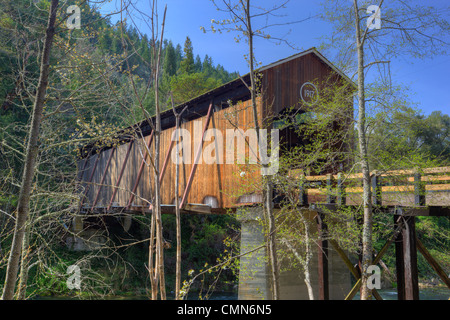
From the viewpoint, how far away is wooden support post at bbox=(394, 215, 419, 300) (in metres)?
5.72

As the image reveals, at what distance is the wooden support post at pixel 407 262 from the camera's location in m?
5.72

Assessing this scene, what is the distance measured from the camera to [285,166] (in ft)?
23.4

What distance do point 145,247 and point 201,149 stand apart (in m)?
12.0

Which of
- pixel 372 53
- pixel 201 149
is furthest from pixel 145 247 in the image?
pixel 372 53

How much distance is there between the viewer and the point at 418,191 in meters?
5.77

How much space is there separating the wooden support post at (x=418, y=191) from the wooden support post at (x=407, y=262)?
0.42 m

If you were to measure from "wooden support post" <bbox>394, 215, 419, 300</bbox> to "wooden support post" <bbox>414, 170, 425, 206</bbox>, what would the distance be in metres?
0.42

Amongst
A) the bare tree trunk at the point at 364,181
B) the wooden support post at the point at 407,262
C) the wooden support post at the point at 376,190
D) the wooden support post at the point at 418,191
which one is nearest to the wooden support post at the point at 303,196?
the wooden support post at the point at 376,190

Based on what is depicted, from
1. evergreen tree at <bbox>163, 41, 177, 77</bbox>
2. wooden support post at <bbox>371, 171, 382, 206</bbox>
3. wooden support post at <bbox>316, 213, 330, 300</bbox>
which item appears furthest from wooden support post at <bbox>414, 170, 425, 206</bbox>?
evergreen tree at <bbox>163, 41, 177, 77</bbox>
